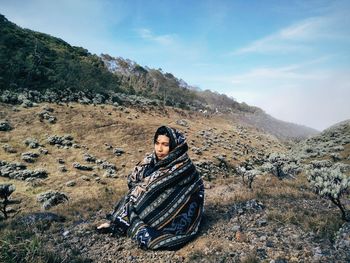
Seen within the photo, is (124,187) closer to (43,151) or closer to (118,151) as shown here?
(118,151)

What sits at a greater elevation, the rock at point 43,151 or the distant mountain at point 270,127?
the distant mountain at point 270,127

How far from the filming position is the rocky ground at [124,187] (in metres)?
6.95

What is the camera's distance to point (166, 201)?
7.09 m

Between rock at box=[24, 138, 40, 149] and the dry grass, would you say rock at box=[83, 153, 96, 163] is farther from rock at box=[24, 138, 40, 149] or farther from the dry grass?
rock at box=[24, 138, 40, 149]

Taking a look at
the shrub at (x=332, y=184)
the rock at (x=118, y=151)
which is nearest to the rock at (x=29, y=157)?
the rock at (x=118, y=151)

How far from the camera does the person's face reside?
24.4 ft

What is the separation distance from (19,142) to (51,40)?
4346cm

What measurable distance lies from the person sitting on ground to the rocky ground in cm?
33

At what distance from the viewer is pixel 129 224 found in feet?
25.3

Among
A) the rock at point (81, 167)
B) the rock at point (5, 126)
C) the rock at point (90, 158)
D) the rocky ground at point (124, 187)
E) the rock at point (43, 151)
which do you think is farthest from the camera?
the rock at point (5, 126)

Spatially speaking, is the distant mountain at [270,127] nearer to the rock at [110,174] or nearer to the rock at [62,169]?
the rock at [110,174]

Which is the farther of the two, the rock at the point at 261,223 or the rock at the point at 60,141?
the rock at the point at 60,141

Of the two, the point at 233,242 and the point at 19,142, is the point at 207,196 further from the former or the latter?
the point at 19,142

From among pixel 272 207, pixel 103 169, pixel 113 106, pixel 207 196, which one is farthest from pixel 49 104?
pixel 272 207
